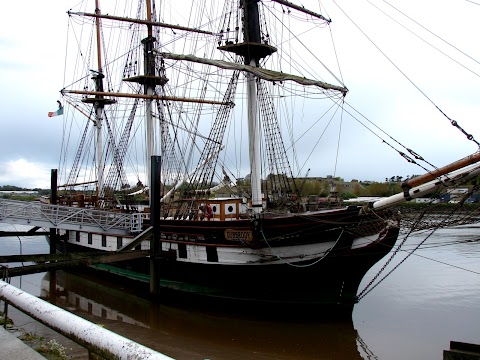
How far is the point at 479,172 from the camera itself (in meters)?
10.1

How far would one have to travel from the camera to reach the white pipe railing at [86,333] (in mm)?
2670

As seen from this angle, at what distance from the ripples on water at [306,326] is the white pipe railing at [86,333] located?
3396mm

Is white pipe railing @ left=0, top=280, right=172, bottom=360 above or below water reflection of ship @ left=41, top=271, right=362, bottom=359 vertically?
above

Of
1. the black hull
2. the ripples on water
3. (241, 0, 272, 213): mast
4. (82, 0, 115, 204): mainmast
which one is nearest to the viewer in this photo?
the ripples on water

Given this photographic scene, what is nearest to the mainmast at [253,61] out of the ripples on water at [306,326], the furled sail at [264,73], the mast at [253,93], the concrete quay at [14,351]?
the mast at [253,93]

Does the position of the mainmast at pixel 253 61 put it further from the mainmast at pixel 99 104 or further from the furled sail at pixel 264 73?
the mainmast at pixel 99 104

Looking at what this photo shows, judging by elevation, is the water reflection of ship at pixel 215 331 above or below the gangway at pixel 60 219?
below

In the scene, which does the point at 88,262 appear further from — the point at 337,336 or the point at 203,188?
the point at 337,336

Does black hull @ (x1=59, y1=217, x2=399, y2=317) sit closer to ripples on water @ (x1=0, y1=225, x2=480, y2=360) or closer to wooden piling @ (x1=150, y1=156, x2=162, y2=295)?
ripples on water @ (x1=0, y1=225, x2=480, y2=360)

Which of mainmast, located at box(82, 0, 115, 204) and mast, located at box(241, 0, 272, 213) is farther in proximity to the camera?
mainmast, located at box(82, 0, 115, 204)

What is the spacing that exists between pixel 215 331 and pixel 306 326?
2.62 m

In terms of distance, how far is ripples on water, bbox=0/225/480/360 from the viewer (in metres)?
11.3

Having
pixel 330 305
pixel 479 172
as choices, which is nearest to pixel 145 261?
pixel 330 305

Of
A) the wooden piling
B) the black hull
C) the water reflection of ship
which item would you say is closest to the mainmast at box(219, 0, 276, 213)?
the black hull
